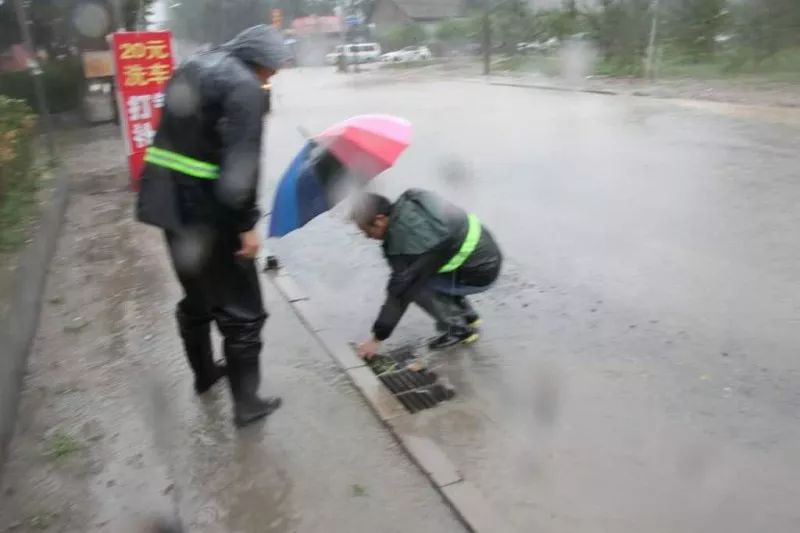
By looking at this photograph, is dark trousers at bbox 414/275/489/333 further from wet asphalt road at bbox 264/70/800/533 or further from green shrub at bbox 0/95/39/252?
green shrub at bbox 0/95/39/252

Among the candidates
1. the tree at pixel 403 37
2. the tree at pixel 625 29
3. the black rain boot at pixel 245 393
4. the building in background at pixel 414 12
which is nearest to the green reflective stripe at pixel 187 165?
the black rain boot at pixel 245 393

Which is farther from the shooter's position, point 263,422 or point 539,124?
point 539,124

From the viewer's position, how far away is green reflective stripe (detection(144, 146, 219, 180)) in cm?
334

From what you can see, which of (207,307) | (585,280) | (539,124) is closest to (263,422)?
(207,307)

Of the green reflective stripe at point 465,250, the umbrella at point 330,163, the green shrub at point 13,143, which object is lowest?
the green reflective stripe at point 465,250

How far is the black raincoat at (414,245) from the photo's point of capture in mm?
4160

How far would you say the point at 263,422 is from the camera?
3.83m

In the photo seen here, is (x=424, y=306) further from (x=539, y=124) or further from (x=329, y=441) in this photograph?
(x=539, y=124)

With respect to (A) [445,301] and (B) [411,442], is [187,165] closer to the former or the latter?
(B) [411,442]

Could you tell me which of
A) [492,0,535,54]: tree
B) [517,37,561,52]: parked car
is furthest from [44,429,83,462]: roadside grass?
[492,0,535,54]: tree

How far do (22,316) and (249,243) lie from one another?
220 cm

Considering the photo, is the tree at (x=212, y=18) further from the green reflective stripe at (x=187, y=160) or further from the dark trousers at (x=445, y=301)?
the green reflective stripe at (x=187, y=160)

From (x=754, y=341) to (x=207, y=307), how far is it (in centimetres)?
313

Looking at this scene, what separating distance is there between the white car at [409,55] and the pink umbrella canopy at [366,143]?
137 ft
